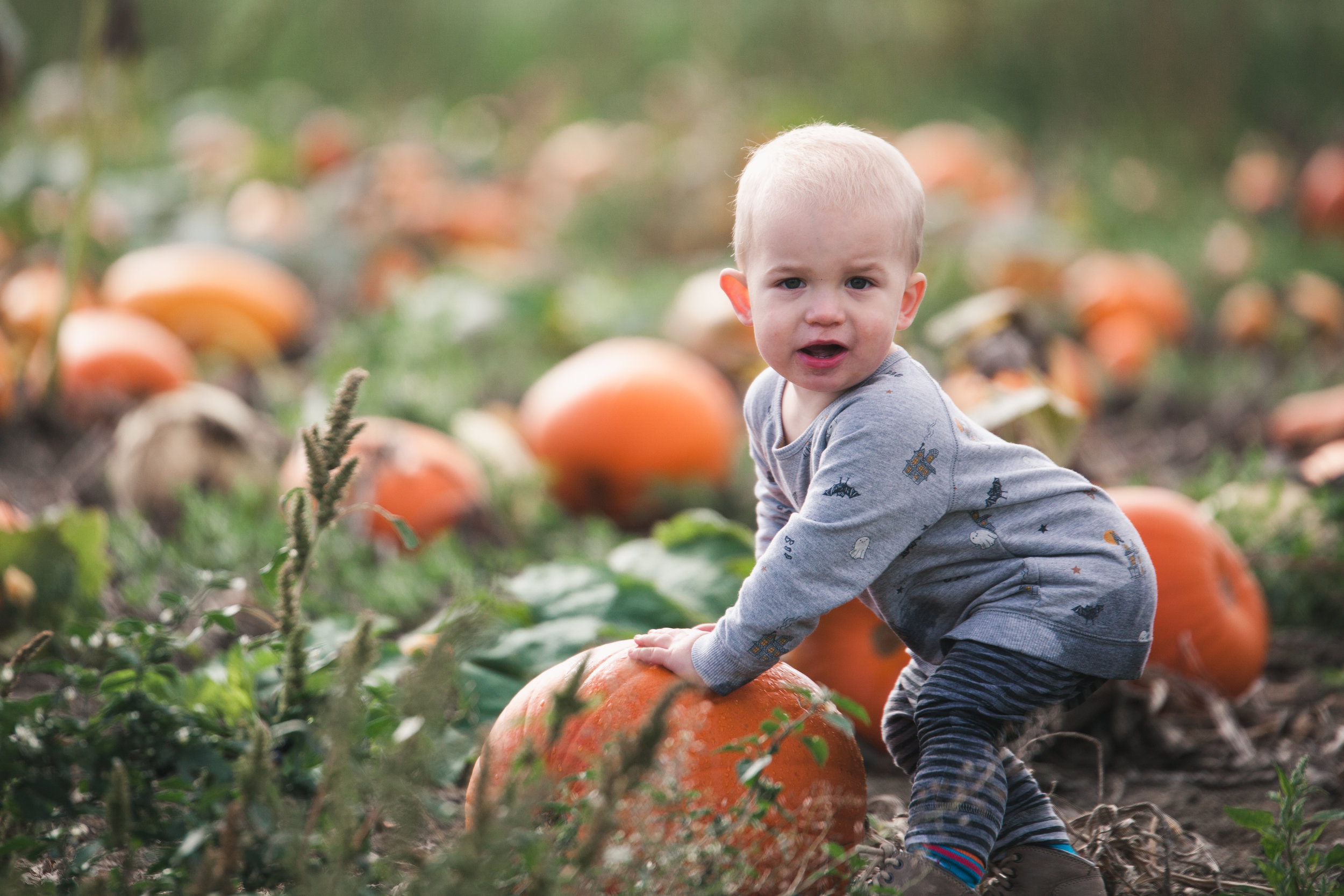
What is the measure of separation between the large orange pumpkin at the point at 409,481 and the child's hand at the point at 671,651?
5.08 ft

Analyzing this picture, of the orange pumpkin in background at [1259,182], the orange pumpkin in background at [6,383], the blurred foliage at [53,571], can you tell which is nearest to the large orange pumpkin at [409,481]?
the blurred foliage at [53,571]

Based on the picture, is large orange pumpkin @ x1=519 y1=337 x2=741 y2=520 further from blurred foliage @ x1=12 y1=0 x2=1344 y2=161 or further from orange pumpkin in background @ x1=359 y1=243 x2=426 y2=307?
blurred foliage @ x1=12 y1=0 x2=1344 y2=161

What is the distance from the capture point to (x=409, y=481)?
3.31 meters

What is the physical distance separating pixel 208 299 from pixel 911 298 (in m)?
3.72

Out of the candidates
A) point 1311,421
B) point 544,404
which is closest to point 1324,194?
point 1311,421

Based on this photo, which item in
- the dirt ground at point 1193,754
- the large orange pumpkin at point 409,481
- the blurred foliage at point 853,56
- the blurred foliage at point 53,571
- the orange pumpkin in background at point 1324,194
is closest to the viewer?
Result: the dirt ground at point 1193,754

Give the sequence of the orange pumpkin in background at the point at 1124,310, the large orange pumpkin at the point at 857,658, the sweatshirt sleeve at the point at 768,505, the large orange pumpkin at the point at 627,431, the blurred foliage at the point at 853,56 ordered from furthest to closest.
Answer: the blurred foliage at the point at 853,56 < the orange pumpkin in background at the point at 1124,310 < the large orange pumpkin at the point at 627,431 < the large orange pumpkin at the point at 857,658 < the sweatshirt sleeve at the point at 768,505

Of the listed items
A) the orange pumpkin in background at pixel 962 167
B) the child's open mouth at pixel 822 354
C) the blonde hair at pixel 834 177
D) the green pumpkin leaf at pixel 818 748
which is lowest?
the green pumpkin leaf at pixel 818 748

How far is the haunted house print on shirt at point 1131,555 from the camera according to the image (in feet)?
5.77

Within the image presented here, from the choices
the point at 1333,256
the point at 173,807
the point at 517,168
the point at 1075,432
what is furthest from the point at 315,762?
the point at 517,168

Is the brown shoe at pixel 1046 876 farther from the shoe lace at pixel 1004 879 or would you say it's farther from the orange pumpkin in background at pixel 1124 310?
the orange pumpkin in background at pixel 1124 310

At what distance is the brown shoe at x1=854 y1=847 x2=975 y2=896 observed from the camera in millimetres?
1574

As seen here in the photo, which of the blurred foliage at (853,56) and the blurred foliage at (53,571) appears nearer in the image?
the blurred foliage at (53,571)

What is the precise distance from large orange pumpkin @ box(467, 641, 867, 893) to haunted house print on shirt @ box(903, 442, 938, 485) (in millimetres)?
407
